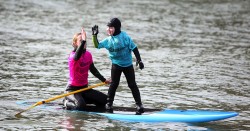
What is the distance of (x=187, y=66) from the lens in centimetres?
2261

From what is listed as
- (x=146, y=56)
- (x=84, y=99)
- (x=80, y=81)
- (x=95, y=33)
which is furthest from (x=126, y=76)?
(x=146, y=56)

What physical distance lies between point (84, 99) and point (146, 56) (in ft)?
33.9

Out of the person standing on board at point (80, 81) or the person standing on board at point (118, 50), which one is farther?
the person standing on board at point (80, 81)

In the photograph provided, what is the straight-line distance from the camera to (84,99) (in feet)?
48.8

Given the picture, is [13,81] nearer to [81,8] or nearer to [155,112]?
[155,112]

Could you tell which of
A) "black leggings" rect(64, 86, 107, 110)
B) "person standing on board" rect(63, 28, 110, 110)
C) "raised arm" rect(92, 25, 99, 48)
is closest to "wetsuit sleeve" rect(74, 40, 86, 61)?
"person standing on board" rect(63, 28, 110, 110)

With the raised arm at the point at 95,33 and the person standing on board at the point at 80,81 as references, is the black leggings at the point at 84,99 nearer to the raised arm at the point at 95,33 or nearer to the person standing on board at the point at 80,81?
the person standing on board at the point at 80,81

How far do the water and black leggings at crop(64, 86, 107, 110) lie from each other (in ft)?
0.79

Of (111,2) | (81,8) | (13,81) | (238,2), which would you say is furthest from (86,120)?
(238,2)

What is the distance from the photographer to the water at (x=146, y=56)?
14638mm

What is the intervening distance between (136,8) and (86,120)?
28.1m

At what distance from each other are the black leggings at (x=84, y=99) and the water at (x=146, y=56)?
24cm

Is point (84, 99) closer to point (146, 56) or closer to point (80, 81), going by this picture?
point (80, 81)

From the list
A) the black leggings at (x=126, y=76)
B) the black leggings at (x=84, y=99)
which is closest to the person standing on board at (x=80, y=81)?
the black leggings at (x=84, y=99)
